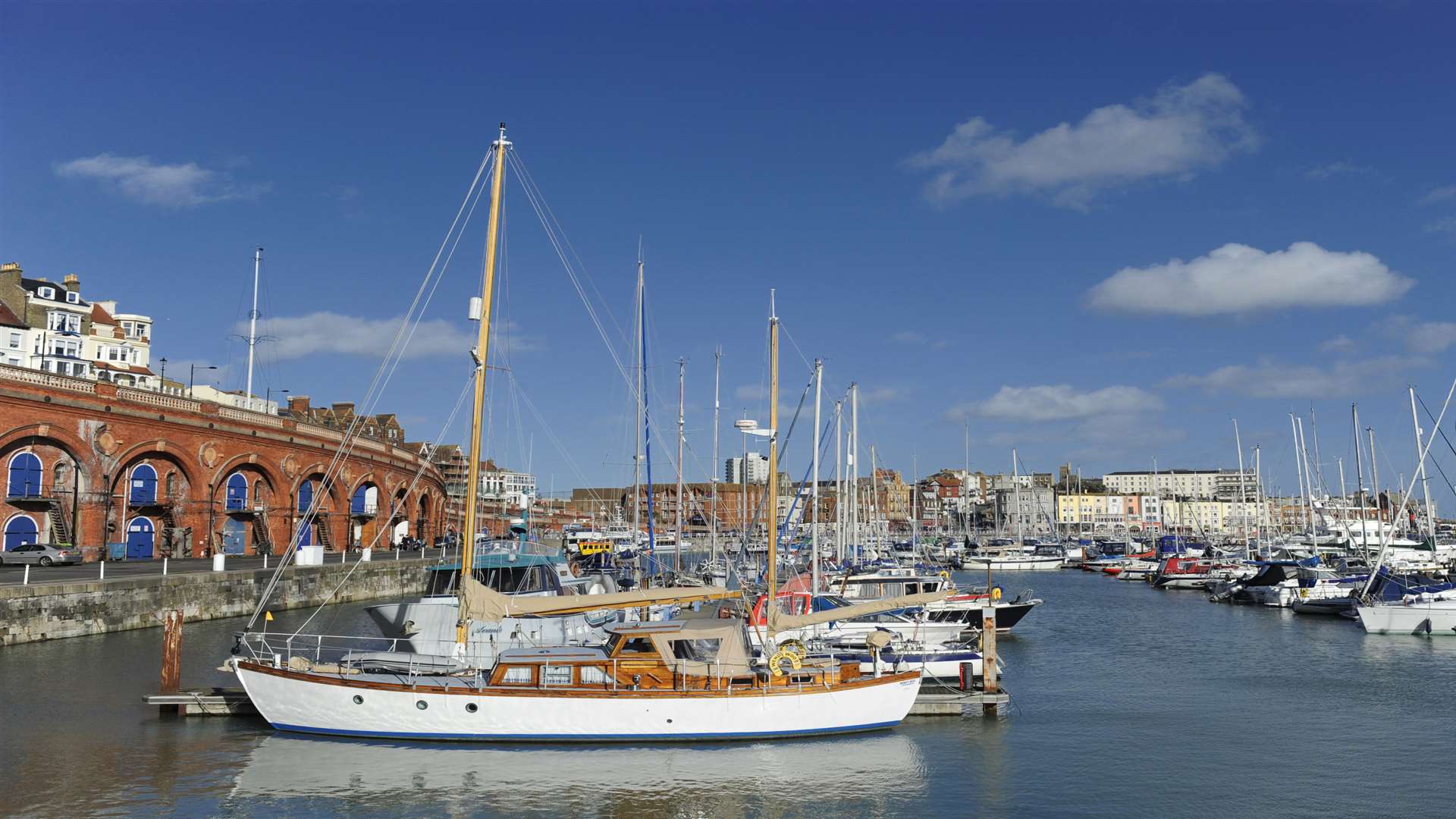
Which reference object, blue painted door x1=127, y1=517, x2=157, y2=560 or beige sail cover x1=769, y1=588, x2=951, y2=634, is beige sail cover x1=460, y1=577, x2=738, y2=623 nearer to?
beige sail cover x1=769, y1=588, x2=951, y2=634

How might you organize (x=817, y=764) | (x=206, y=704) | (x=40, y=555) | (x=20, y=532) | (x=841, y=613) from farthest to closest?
(x=20, y=532) → (x=40, y=555) → (x=841, y=613) → (x=206, y=704) → (x=817, y=764)

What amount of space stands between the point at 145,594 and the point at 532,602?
2395cm

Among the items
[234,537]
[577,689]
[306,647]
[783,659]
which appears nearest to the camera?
[577,689]

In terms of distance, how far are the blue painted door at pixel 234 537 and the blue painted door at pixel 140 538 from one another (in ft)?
15.9

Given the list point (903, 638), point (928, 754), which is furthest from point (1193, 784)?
point (903, 638)

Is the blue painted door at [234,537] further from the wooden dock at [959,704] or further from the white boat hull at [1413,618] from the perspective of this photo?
the white boat hull at [1413,618]

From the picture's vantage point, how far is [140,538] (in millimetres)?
53562

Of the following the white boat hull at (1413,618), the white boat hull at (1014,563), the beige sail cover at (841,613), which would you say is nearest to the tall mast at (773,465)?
the beige sail cover at (841,613)

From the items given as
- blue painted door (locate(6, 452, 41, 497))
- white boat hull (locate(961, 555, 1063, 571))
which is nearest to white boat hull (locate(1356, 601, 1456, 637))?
blue painted door (locate(6, 452, 41, 497))

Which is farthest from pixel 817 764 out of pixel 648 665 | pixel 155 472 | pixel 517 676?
pixel 155 472

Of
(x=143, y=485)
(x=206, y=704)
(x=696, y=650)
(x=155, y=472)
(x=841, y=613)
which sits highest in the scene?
(x=155, y=472)

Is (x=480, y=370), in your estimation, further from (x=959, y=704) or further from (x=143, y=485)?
(x=143, y=485)

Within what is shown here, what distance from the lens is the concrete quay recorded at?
35438mm

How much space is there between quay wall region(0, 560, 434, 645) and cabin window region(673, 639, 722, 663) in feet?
69.8
